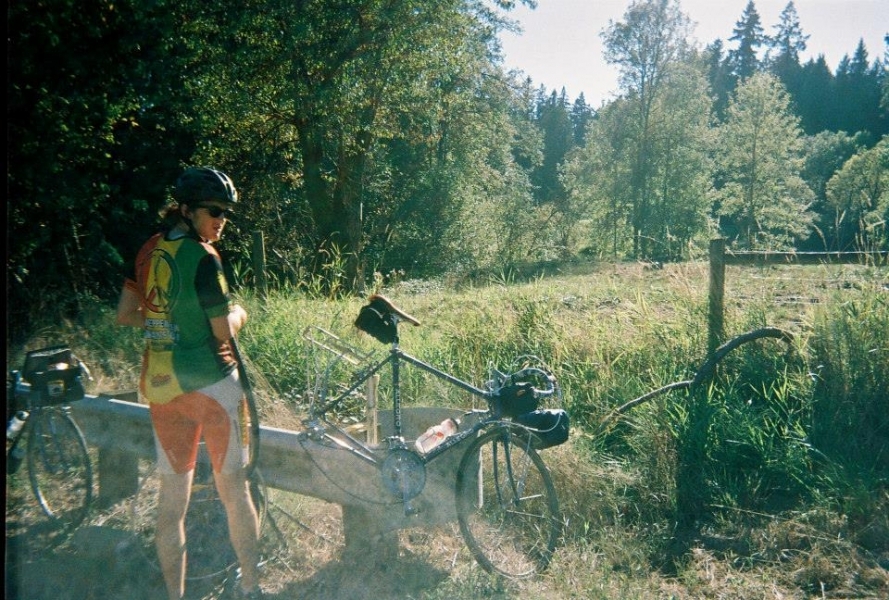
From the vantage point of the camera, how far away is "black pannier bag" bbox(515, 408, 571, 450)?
149 inches

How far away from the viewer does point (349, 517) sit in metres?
3.87

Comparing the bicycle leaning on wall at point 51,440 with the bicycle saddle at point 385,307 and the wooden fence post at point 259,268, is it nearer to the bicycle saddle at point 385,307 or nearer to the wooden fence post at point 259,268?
the bicycle saddle at point 385,307

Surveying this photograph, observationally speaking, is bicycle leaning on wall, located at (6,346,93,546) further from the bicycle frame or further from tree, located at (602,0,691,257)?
tree, located at (602,0,691,257)

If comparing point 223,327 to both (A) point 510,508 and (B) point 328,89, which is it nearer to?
(A) point 510,508

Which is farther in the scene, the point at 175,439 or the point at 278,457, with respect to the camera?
the point at 278,457

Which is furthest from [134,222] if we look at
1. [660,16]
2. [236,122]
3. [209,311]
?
[660,16]

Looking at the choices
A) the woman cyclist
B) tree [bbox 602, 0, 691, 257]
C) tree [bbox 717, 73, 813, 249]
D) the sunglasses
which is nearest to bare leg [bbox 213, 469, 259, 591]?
the woman cyclist

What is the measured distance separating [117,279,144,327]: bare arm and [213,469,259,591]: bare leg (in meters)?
0.82

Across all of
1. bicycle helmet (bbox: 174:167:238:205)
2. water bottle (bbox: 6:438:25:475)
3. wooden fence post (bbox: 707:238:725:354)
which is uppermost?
bicycle helmet (bbox: 174:167:238:205)

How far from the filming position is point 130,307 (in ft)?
10.1

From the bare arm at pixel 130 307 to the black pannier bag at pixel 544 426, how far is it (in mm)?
2065

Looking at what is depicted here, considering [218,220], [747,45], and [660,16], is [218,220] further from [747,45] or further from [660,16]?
[747,45]

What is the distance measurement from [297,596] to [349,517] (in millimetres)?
504

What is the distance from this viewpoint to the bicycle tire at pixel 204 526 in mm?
3807
